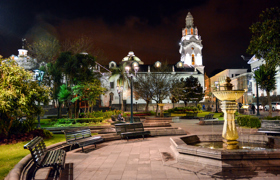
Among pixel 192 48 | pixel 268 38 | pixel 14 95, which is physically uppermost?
pixel 192 48

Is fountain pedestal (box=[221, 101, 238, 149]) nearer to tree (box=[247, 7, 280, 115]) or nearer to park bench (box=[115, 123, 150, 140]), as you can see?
park bench (box=[115, 123, 150, 140])

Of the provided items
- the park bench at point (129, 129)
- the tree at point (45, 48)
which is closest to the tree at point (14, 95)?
the park bench at point (129, 129)

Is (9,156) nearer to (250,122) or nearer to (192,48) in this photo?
(250,122)

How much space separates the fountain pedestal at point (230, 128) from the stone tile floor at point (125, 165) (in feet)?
A: 5.13

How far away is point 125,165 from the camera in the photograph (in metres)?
5.98

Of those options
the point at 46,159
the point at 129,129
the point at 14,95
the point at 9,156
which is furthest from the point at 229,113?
the point at 14,95

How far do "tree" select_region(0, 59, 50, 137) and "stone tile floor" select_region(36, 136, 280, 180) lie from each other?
9.91ft

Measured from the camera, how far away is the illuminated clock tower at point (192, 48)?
63344 millimetres

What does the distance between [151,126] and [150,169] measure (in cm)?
851

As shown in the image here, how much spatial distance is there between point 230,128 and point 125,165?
3412mm

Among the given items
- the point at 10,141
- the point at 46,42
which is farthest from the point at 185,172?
the point at 46,42

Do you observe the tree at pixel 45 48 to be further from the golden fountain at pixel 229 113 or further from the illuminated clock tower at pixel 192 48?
the illuminated clock tower at pixel 192 48

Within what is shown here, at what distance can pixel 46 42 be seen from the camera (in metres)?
26.0

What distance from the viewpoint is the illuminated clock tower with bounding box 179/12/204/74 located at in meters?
63.3
